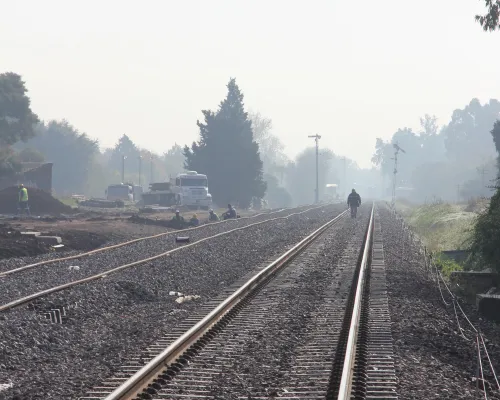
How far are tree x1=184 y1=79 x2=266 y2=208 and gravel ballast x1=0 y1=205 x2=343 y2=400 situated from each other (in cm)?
5982

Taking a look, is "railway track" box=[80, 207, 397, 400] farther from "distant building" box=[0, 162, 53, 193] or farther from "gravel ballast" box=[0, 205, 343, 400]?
"distant building" box=[0, 162, 53, 193]

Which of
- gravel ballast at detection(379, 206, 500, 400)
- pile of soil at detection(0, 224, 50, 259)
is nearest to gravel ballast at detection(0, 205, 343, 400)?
pile of soil at detection(0, 224, 50, 259)

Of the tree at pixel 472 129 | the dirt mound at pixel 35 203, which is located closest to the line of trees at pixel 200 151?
the dirt mound at pixel 35 203

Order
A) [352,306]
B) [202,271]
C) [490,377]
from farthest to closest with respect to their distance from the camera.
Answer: [202,271], [352,306], [490,377]

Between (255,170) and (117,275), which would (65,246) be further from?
(255,170)

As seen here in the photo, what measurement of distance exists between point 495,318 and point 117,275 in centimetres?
787

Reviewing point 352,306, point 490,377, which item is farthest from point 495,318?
point 490,377

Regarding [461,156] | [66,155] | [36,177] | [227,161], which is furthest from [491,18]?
[461,156]

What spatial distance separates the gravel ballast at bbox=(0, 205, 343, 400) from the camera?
8.93 metres

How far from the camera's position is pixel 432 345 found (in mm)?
10805

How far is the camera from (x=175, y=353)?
9.66m

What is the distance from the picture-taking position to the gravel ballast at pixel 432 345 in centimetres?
838

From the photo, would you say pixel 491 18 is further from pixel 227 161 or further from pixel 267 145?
pixel 267 145

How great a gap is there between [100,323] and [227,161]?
71.4 metres
